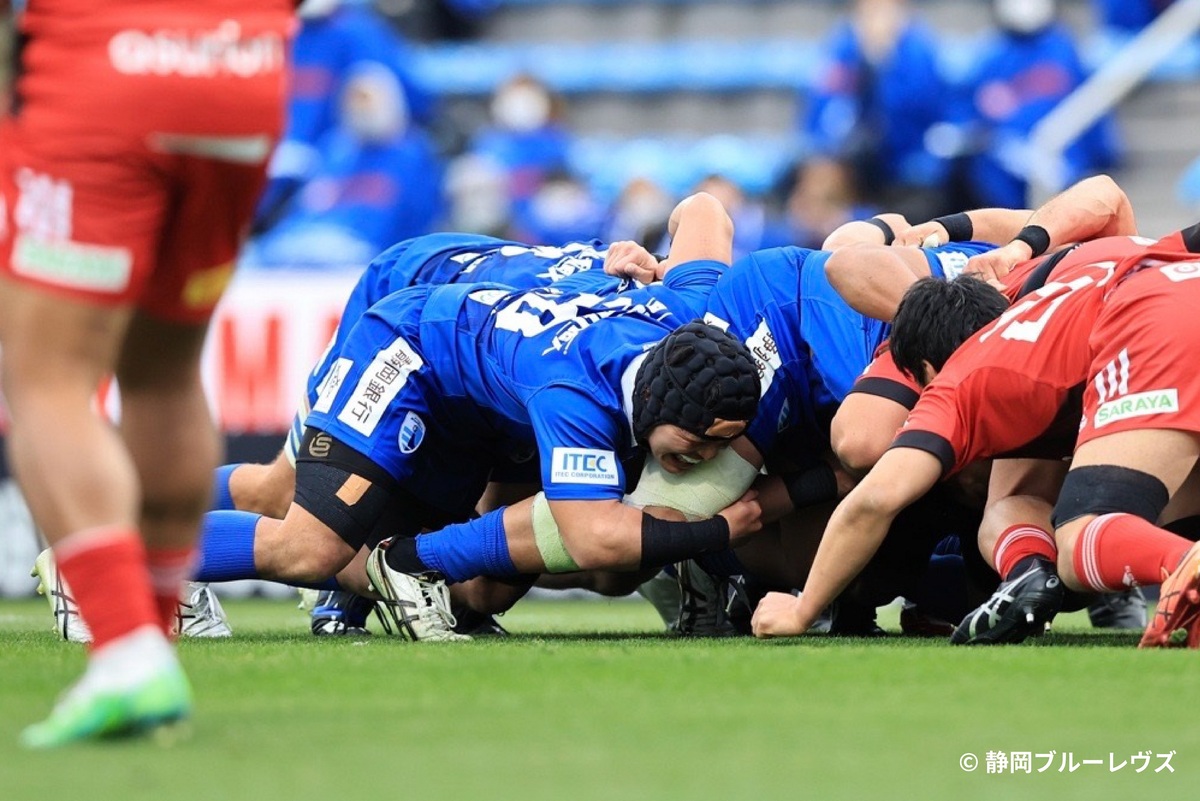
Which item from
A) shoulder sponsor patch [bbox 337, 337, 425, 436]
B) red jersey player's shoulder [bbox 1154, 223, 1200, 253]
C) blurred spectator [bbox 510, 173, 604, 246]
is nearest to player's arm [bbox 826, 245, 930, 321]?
red jersey player's shoulder [bbox 1154, 223, 1200, 253]

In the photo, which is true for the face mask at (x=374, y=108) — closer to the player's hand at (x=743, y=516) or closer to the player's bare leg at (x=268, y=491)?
the player's bare leg at (x=268, y=491)

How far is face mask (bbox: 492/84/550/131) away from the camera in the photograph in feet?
44.0

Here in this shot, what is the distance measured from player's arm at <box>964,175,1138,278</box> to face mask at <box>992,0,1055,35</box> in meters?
6.20

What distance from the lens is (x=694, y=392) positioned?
5.36 m

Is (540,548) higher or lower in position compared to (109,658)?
lower

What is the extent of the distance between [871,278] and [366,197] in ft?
25.2

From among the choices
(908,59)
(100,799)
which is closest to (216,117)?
(100,799)

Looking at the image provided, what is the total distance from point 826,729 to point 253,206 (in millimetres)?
1441

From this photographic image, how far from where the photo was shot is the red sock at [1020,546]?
17.1ft

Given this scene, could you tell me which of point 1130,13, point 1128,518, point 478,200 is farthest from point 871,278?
point 1130,13

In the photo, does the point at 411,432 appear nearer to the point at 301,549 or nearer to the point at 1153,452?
the point at 301,549

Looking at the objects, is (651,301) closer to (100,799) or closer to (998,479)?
(998,479)

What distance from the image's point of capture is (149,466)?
384 cm

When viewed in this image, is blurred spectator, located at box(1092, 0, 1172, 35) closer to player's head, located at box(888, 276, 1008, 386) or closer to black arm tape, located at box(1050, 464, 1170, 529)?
player's head, located at box(888, 276, 1008, 386)
